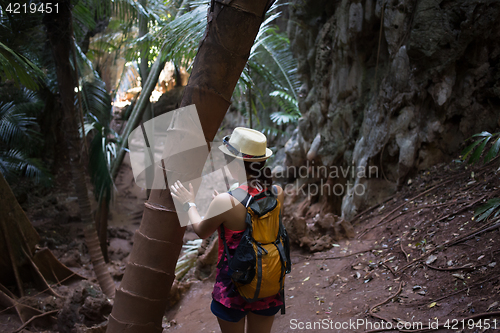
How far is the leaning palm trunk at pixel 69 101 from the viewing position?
3723 millimetres

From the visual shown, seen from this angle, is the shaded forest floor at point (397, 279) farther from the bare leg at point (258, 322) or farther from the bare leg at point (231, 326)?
the bare leg at point (231, 326)

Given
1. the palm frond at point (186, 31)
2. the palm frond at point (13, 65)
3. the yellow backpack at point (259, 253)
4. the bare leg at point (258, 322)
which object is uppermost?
the palm frond at point (186, 31)

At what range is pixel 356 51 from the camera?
6.54 metres

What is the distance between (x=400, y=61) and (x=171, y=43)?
369 cm

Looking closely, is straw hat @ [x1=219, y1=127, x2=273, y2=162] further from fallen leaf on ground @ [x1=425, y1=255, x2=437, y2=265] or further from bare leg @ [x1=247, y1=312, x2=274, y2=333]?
fallen leaf on ground @ [x1=425, y1=255, x2=437, y2=265]

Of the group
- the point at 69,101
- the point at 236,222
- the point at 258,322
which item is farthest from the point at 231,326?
the point at 69,101

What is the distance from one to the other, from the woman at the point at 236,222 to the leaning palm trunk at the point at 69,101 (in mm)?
2919

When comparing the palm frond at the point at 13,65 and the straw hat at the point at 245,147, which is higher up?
the palm frond at the point at 13,65

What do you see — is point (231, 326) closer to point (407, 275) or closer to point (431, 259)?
point (407, 275)

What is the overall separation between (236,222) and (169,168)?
51cm

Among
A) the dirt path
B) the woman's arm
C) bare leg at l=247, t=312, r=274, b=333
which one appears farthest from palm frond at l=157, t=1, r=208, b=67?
bare leg at l=247, t=312, r=274, b=333

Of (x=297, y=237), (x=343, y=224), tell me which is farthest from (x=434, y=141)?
(x=297, y=237)

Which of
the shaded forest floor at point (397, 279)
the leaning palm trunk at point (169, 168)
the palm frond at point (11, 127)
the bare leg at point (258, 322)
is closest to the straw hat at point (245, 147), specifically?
the leaning palm trunk at point (169, 168)

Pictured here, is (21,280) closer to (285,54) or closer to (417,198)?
(417,198)
